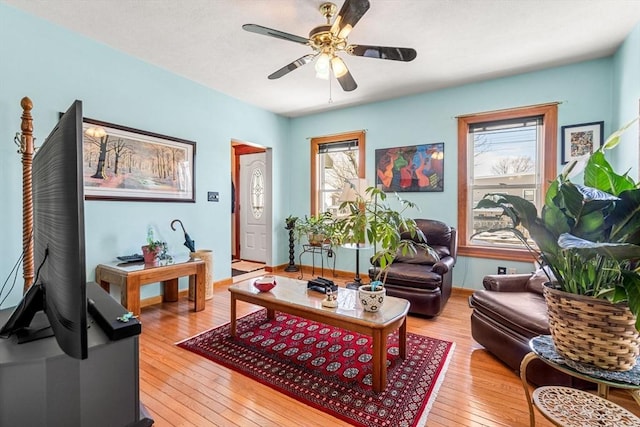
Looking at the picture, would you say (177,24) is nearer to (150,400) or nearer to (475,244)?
(150,400)

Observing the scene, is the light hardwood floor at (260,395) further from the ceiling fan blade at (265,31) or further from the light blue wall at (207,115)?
the ceiling fan blade at (265,31)

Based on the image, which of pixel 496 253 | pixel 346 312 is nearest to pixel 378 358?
pixel 346 312

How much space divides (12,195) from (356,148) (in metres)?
4.02

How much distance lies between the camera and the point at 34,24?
2555 millimetres

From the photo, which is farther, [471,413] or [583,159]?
[471,413]

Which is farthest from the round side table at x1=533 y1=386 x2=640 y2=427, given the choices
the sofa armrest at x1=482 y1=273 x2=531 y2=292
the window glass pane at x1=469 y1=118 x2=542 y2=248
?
the window glass pane at x1=469 y1=118 x2=542 y2=248

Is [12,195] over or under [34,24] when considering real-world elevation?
under

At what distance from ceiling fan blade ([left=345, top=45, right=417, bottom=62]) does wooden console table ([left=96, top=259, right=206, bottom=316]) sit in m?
2.62

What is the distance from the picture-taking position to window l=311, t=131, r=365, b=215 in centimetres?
493

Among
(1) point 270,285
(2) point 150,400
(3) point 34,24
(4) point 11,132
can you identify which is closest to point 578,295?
(1) point 270,285

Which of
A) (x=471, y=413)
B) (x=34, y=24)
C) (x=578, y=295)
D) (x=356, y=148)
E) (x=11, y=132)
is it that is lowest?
(x=471, y=413)

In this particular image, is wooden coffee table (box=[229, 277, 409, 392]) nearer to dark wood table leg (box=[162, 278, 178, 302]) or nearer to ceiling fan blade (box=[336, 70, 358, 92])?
dark wood table leg (box=[162, 278, 178, 302])

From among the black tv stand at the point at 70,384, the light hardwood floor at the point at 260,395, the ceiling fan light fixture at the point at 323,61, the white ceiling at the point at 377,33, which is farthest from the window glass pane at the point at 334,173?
the black tv stand at the point at 70,384

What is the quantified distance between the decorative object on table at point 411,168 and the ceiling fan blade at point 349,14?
242 centimetres
